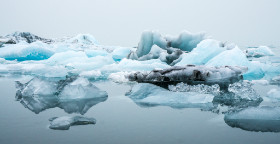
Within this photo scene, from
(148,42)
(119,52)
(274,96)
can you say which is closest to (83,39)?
(119,52)

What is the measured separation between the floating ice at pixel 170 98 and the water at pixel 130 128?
0.54ft

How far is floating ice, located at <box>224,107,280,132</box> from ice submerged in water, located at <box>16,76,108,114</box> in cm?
118

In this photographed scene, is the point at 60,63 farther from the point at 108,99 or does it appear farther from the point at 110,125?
the point at 110,125

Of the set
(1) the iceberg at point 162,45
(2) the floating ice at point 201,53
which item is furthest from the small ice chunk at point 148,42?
(2) the floating ice at point 201,53

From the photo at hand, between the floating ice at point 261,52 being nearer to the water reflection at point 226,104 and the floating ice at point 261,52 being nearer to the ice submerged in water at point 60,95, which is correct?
the water reflection at point 226,104

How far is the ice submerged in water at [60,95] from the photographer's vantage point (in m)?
2.49

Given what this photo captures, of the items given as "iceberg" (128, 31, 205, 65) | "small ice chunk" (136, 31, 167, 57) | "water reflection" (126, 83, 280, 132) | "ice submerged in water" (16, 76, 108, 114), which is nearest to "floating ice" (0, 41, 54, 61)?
"iceberg" (128, 31, 205, 65)

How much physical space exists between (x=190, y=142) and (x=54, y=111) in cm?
119

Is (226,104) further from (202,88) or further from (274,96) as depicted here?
(274,96)

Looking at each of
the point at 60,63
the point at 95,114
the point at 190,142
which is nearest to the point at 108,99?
the point at 95,114

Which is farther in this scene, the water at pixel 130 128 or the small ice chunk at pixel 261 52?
the small ice chunk at pixel 261 52

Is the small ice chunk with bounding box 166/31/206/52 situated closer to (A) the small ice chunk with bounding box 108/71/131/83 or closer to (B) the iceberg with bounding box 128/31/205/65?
(B) the iceberg with bounding box 128/31/205/65

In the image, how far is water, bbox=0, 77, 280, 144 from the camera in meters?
1.57

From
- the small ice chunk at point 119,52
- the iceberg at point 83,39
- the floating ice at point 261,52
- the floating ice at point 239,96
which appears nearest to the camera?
the floating ice at point 239,96
